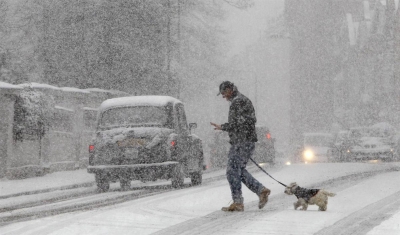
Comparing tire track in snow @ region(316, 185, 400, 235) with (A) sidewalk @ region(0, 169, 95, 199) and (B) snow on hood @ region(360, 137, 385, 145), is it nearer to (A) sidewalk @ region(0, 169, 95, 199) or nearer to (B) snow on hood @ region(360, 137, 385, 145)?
(A) sidewalk @ region(0, 169, 95, 199)

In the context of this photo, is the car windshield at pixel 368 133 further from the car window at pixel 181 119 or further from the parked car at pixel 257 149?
the car window at pixel 181 119

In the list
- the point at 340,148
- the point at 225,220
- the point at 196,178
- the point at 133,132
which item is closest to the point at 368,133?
the point at 340,148

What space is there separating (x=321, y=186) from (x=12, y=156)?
9.33 metres

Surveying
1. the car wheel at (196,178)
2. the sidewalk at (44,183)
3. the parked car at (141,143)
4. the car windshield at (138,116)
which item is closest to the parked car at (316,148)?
the sidewalk at (44,183)

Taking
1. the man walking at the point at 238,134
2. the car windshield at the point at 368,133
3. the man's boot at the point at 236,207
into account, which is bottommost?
the man's boot at the point at 236,207

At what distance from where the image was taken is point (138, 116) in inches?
638

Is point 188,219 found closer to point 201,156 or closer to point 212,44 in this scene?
point 201,156

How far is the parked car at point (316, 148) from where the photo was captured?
102 feet

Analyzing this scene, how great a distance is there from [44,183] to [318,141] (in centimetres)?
1588

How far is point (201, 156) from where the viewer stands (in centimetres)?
1744

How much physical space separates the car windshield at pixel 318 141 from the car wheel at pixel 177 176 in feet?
54.3

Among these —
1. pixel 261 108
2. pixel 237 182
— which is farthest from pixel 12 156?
pixel 261 108

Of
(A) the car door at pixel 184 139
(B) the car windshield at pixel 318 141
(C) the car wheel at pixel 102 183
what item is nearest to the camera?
(C) the car wheel at pixel 102 183

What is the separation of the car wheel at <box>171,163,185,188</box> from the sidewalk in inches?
115
